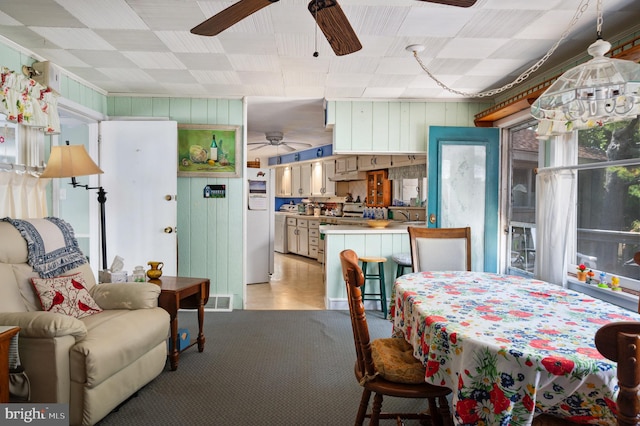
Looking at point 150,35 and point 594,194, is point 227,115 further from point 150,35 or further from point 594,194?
point 594,194

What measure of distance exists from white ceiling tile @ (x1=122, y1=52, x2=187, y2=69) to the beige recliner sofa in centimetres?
166

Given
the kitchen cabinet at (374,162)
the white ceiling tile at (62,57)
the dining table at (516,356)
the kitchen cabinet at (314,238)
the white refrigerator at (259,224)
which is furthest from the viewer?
the kitchen cabinet at (314,238)

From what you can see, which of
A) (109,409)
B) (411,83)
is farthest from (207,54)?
(109,409)

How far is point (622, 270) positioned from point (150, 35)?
12.5 ft

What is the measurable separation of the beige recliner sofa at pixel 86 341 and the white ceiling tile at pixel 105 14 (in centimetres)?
142

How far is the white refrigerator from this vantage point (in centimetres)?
596

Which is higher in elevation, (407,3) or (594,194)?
(407,3)

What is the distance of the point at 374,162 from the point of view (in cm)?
684

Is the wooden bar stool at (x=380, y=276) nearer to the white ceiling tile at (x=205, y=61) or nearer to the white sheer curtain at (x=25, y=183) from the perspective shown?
the white ceiling tile at (x=205, y=61)

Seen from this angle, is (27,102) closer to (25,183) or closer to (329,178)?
(25,183)

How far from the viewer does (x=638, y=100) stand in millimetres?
1727

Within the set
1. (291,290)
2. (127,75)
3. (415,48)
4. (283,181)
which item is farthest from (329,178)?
(415,48)

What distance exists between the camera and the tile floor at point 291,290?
4707mm

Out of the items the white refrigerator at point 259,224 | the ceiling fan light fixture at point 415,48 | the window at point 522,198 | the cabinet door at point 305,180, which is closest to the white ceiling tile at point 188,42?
the ceiling fan light fixture at point 415,48
